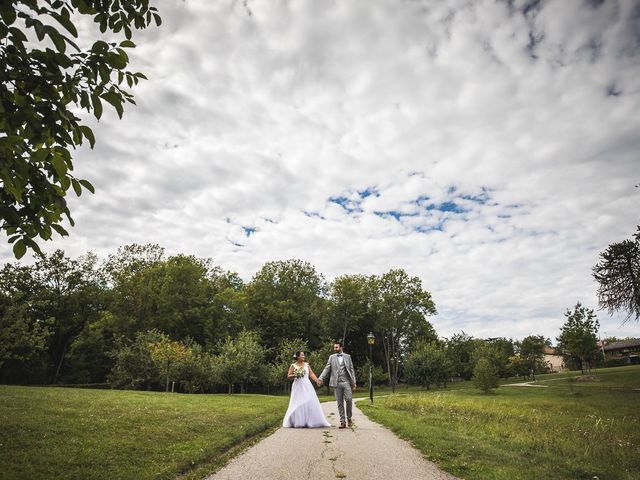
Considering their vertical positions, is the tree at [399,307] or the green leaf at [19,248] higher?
the tree at [399,307]

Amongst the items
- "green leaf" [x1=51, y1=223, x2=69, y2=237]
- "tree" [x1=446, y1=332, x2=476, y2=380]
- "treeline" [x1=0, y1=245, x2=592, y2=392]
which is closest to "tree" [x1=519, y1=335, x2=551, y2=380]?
"treeline" [x1=0, y1=245, x2=592, y2=392]

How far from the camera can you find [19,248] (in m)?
3.05

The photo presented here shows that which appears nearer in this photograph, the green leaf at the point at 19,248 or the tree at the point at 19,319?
the green leaf at the point at 19,248

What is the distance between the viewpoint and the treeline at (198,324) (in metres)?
35.7

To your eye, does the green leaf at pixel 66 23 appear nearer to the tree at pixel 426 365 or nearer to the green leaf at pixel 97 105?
the green leaf at pixel 97 105

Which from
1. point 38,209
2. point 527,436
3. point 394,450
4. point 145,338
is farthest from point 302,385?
point 145,338

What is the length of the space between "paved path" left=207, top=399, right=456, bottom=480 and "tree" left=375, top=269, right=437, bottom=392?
52.9 metres

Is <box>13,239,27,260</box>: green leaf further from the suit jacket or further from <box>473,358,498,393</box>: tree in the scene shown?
<box>473,358,498,393</box>: tree

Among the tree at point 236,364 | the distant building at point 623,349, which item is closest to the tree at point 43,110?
the tree at point 236,364

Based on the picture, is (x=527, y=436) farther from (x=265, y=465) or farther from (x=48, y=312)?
(x=48, y=312)

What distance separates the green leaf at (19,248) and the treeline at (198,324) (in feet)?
99.6

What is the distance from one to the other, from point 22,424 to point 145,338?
30503 millimetres

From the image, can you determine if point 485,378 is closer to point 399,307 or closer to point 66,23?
point 399,307

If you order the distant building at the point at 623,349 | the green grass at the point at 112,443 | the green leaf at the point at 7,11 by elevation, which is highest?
the distant building at the point at 623,349
